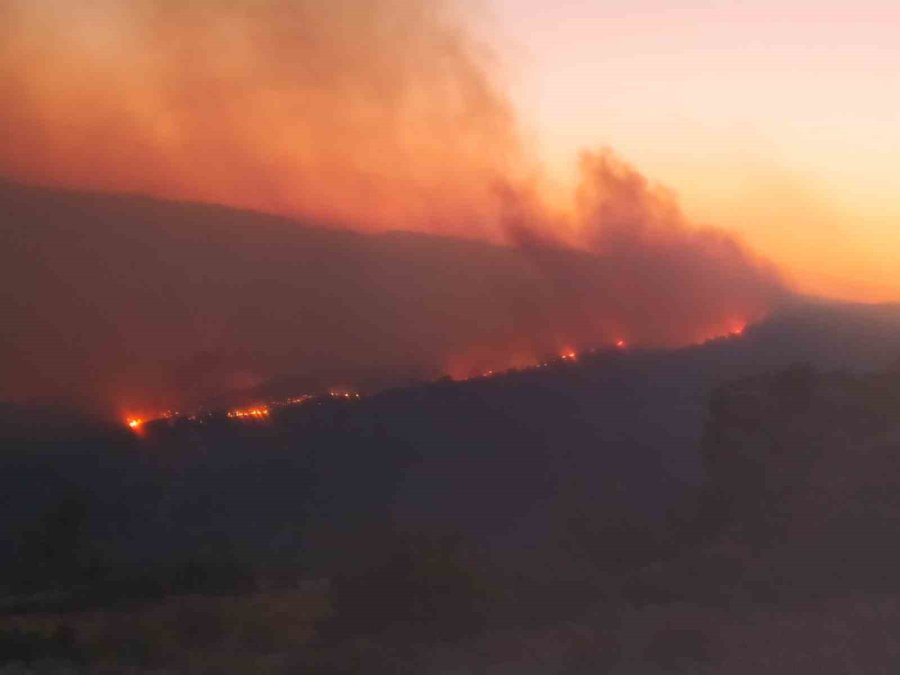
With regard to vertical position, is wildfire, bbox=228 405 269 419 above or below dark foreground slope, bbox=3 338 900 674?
above

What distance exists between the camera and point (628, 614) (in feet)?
46.5

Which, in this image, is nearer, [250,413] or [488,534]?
[488,534]

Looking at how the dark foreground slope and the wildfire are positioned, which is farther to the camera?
the wildfire

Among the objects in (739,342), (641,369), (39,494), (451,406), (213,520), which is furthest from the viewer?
(739,342)

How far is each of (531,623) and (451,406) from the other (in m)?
18.5

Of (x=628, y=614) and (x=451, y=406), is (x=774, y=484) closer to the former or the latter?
(x=628, y=614)

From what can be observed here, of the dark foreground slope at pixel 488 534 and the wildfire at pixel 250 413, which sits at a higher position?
the wildfire at pixel 250 413

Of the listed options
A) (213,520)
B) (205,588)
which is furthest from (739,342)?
(205,588)

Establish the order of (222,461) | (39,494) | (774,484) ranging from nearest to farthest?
(774,484) < (39,494) < (222,461)

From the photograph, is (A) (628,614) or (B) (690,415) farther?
(B) (690,415)

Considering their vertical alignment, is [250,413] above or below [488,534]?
above

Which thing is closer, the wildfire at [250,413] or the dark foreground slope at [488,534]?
the dark foreground slope at [488,534]

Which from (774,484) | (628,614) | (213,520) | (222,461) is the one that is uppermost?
(222,461)

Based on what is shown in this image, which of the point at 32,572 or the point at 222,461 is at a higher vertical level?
the point at 222,461
